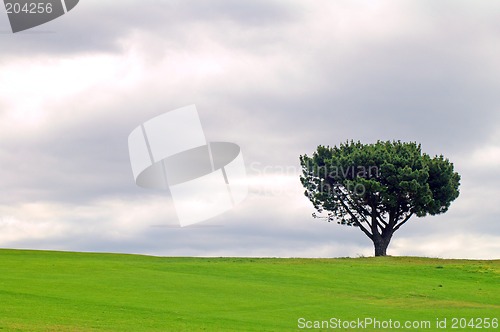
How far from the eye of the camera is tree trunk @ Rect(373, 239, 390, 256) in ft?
272

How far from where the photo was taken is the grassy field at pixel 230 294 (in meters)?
35.1

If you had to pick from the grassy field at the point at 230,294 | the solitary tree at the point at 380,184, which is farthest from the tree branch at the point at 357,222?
the grassy field at the point at 230,294

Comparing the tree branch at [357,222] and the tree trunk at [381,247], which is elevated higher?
the tree branch at [357,222]

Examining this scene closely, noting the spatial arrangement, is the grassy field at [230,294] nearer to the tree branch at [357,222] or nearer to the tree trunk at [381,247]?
the tree trunk at [381,247]

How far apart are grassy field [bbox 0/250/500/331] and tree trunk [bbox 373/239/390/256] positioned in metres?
15.2

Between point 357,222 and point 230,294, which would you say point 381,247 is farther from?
point 230,294

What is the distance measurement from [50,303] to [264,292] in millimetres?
14051

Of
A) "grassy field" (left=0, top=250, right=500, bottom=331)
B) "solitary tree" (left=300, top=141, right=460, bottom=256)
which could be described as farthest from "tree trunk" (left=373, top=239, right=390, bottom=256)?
"grassy field" (left=0, top=250, right=500, bottom=331)

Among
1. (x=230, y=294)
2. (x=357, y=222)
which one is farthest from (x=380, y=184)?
(x=230, y=294)

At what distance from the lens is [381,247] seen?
3268 inches

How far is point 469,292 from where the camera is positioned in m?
52.2

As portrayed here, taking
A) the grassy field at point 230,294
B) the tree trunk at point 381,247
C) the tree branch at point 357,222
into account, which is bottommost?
the grassy field at point 230,294

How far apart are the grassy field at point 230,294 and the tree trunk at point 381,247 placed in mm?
15194

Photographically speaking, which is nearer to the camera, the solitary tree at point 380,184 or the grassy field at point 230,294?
the grassy field at point 230,294
